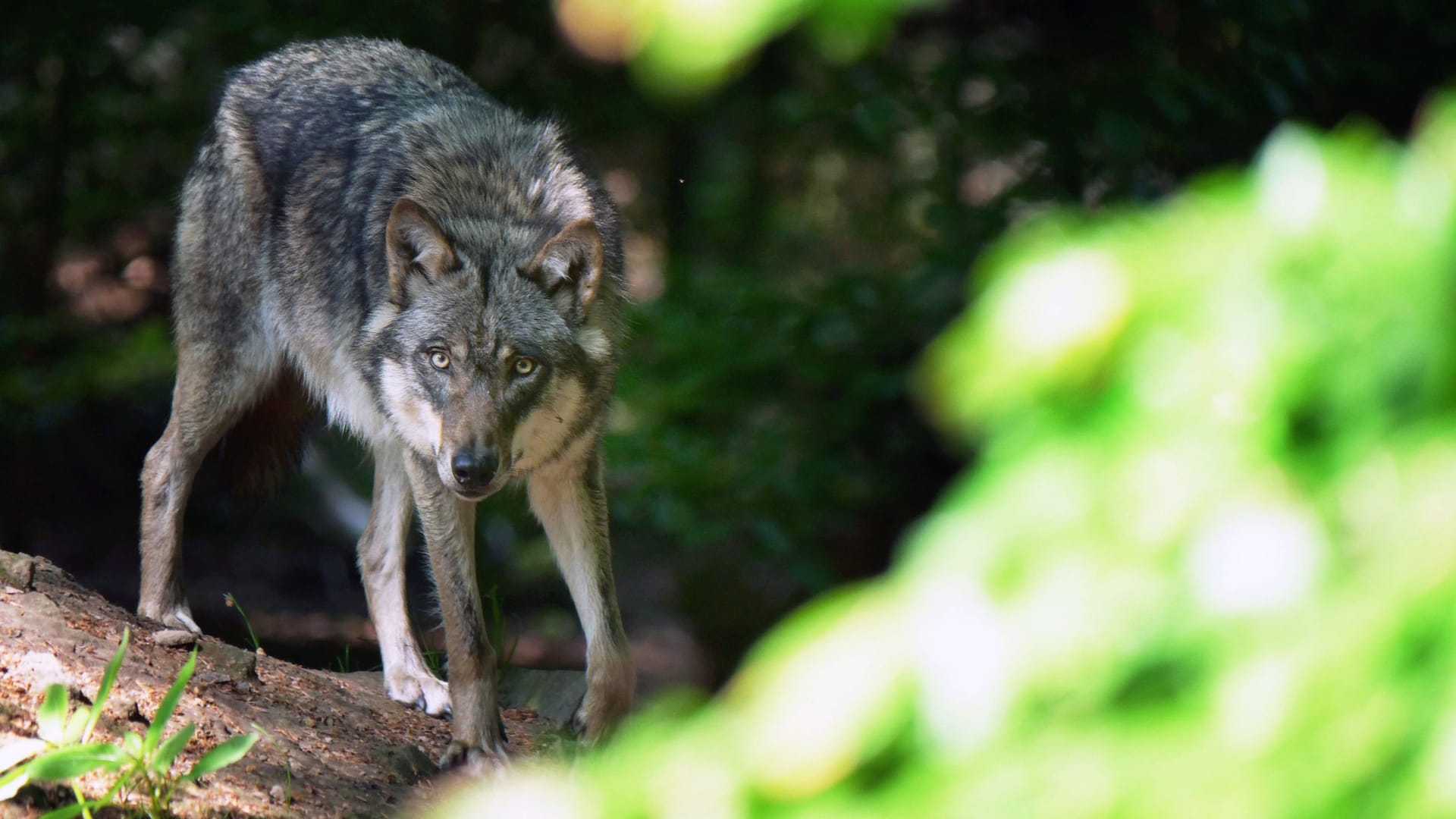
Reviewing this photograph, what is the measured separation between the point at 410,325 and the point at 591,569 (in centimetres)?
102

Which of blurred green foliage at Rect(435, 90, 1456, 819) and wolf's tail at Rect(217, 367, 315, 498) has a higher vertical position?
blurred green foliage at Rect(435, 90, 1456, 819)

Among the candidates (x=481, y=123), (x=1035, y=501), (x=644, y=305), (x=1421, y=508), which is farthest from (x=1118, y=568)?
(x=644, y=305)

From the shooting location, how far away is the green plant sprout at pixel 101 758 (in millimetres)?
2756

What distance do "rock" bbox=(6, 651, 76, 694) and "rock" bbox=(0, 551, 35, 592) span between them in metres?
0.51

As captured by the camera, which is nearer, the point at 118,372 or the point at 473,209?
the point at 473,209

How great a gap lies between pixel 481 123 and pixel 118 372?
3.01 meters

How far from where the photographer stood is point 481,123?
17.1ft

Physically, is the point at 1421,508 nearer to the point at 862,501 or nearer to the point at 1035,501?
the point at 1035,501

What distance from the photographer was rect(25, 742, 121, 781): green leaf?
2711mm

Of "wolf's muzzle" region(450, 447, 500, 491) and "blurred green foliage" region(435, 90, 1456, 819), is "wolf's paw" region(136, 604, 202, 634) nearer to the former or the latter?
"wolf's muzzle" region(450, 447, 500, 491)

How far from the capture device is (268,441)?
5.83 meters

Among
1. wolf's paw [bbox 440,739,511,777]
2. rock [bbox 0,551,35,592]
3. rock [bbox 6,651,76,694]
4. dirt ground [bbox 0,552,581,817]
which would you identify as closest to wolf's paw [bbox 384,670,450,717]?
dirt ground [bbox 0,552,581,817]

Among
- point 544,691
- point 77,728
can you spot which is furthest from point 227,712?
point 544,691

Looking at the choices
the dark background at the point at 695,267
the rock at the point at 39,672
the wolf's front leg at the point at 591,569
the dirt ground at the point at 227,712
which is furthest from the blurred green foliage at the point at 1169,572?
the dark background at the point at 695,267
